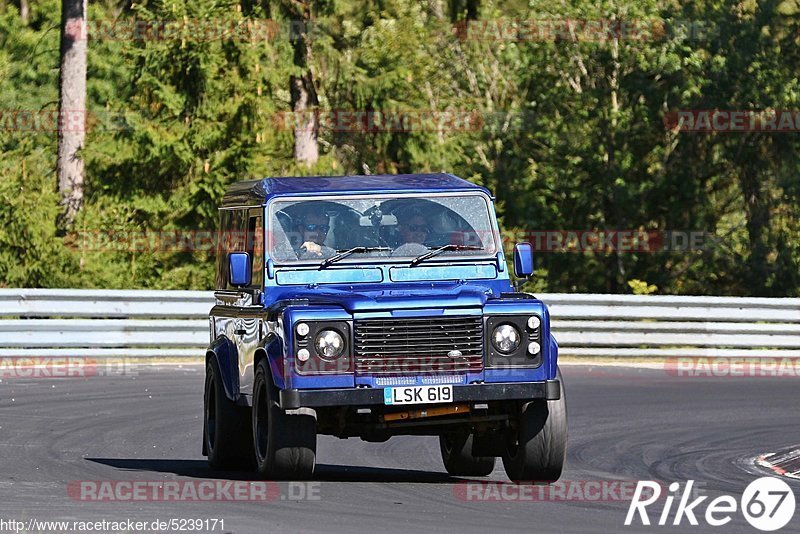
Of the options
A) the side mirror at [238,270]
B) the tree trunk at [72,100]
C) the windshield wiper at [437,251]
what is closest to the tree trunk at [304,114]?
the tree trunk at [72,100]

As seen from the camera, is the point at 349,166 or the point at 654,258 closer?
the point at 654,258

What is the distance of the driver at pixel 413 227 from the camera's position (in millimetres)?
11695

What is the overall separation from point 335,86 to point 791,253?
10.1 meters

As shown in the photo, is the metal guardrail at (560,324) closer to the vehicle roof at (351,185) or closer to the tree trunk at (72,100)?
the tree trunk at (72,100)

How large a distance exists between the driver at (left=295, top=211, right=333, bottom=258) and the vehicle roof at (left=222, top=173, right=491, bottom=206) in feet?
0.62

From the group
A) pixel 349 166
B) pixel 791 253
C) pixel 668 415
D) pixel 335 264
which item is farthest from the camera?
pixel 349 166

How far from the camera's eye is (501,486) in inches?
433

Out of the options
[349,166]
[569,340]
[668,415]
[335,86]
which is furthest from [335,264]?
[349,166]

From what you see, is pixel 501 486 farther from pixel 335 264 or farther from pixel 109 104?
pixel 109 104

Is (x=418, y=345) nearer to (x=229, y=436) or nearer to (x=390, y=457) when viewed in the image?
(x=229, y=436)

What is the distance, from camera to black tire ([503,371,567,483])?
35.0 feet

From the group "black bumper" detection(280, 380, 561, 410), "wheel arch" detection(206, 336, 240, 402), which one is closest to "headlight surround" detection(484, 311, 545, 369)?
"black bumper" detection(280, 380, 561, 410)

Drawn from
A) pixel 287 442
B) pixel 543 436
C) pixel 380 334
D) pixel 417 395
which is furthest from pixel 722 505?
pixel 287 442

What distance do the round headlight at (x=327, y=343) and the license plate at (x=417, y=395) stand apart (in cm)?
42
